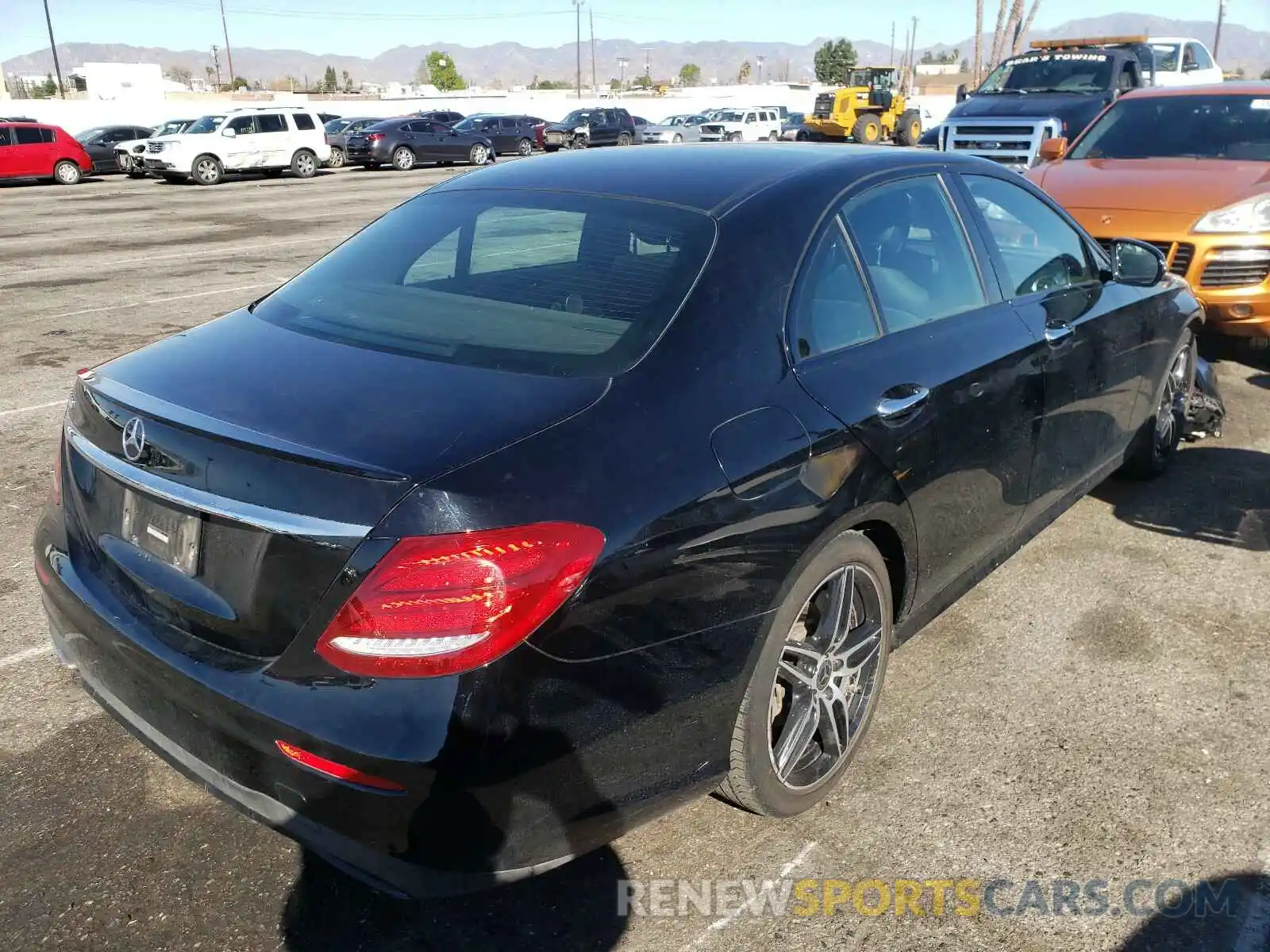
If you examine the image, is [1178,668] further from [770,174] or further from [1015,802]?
[770,174]

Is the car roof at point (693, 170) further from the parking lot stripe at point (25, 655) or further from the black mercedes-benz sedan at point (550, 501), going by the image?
the parking lot stripe at point (25, 655)

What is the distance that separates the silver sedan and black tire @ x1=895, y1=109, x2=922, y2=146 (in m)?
7.30

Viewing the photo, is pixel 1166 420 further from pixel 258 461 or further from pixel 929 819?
pixel 258 461

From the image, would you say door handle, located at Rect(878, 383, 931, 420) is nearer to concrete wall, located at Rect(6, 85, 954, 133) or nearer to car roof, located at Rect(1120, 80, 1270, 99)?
car roof, located at Rect(1120, 80, 1270, 99)

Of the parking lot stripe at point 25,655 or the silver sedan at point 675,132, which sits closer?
the parking lot stripe at point 25,655

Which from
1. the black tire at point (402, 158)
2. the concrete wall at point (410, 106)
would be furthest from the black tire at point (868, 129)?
the black tire at point (402, 158)

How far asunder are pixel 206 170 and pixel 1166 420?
2688 cm

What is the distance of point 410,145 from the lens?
32.3 meters

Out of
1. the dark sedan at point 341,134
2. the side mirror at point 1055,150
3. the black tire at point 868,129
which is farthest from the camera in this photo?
the black tire at point 868,129

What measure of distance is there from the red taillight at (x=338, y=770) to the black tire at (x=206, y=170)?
28084 mm

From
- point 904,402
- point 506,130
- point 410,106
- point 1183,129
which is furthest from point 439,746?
point 410,106

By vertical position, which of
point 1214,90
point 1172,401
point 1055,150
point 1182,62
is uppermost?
point 1182,62

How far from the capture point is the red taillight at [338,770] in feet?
6.63

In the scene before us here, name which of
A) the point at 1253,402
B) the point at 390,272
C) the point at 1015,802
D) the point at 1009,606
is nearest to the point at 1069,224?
the point at 1009,606
